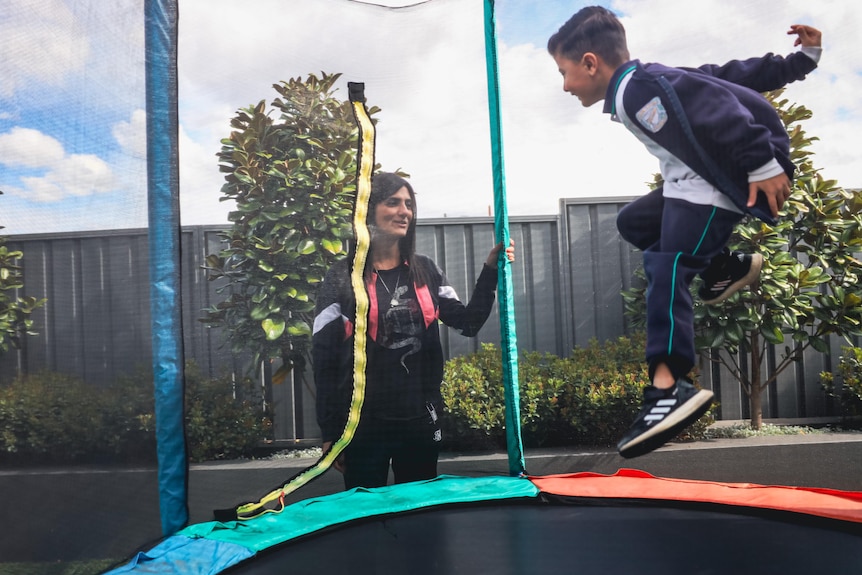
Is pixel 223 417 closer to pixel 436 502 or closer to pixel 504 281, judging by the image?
pixel 436 502

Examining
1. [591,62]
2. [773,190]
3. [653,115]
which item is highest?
[591,62]

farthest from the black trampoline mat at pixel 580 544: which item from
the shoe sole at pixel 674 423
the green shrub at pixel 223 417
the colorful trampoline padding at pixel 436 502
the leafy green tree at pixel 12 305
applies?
the leafy green tree at pixel 12 305

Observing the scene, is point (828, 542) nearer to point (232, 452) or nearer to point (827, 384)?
point (827, 384)

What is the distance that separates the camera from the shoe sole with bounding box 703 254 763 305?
1.74 meters

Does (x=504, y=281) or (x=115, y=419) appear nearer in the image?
(x=115, y=419)

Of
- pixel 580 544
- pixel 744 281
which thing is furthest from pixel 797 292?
pixel 580 544

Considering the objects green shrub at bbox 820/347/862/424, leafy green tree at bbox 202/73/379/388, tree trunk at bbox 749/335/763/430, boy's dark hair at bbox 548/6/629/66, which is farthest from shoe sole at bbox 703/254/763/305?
leafy green tree at bbox 202/73/379/388

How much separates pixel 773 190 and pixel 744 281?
0.26m

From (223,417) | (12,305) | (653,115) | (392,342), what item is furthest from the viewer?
(392,342)

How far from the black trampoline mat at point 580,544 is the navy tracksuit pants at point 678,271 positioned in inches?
14.7

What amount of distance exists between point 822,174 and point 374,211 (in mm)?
1206

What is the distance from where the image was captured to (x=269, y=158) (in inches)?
71.5

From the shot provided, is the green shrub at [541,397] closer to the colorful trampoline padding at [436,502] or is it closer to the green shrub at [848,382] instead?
the colorful trampoline padding at [436,502]

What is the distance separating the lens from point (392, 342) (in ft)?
6.18
